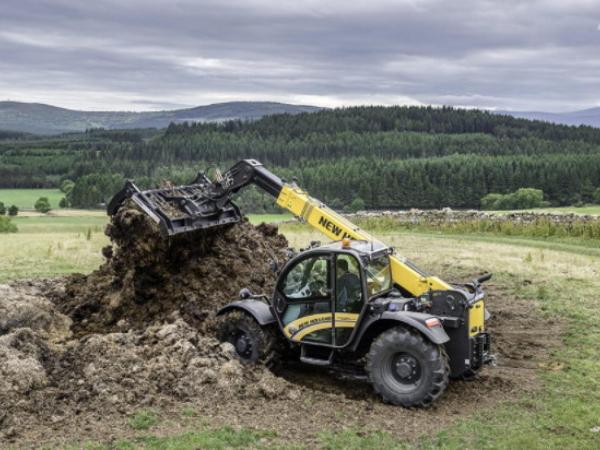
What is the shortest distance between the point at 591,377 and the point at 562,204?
87837 mm

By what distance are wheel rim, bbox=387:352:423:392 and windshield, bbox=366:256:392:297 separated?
3.73ft

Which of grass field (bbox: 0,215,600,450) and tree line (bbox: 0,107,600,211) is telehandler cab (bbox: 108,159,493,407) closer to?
grass field (bbox: 0,215,600,450)

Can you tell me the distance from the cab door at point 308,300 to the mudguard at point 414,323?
0.70 meters

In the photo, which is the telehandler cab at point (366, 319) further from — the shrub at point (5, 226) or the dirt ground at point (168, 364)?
the shrub at point (5, 226)

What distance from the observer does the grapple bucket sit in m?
13.8

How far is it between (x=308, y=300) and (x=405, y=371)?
1.97 m

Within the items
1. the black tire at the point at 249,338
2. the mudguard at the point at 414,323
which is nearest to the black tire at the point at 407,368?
the mudguard at the point at 414,323

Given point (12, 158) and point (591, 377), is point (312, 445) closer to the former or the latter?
point (591, 377)

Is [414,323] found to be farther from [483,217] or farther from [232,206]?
[483,217]

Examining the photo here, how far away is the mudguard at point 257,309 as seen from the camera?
11859 mm

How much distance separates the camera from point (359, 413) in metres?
9.99

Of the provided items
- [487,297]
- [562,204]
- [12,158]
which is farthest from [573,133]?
[487,297]

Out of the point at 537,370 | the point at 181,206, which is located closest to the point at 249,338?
the point at 181,206

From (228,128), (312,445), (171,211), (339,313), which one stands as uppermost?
(228,128)
